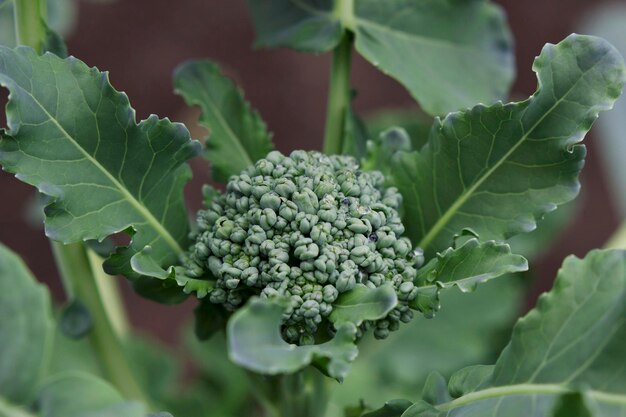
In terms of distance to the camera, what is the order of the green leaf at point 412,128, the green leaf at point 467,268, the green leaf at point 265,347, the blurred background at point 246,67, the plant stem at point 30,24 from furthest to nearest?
the blurred background at point 246,67 < the green leaf at point 412,128 < the plant stem at point 30,24 < the green leaf at point 467,268 < the green leaf at point 265,347

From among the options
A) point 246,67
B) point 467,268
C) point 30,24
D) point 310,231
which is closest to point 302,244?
point 310,231

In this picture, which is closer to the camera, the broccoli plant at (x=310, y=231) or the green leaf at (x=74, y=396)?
the broccoli plant at (x=310, y=231)

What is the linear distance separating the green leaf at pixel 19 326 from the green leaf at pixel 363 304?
29cm

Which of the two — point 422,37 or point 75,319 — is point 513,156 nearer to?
point 422,37

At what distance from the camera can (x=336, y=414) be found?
1.13 metres

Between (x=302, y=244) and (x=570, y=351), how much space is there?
0.25 meters

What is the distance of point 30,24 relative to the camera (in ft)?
2.73

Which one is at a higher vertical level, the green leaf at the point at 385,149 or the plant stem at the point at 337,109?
the plant stem at the point at 337,109

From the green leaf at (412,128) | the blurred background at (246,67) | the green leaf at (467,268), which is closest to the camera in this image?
the green leaf at (467,268)

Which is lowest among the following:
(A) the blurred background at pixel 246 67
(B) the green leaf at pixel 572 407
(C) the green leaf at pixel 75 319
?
(B) the green leaf at pixel 572 407

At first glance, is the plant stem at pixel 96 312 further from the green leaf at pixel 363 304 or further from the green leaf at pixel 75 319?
the green leaf at pixel 363 304

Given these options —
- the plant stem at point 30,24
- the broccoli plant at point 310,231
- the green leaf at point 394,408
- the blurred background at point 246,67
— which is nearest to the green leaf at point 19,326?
the broccoli plant at point 310,231

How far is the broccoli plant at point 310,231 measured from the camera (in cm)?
65

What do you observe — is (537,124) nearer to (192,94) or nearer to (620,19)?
(192,94)
